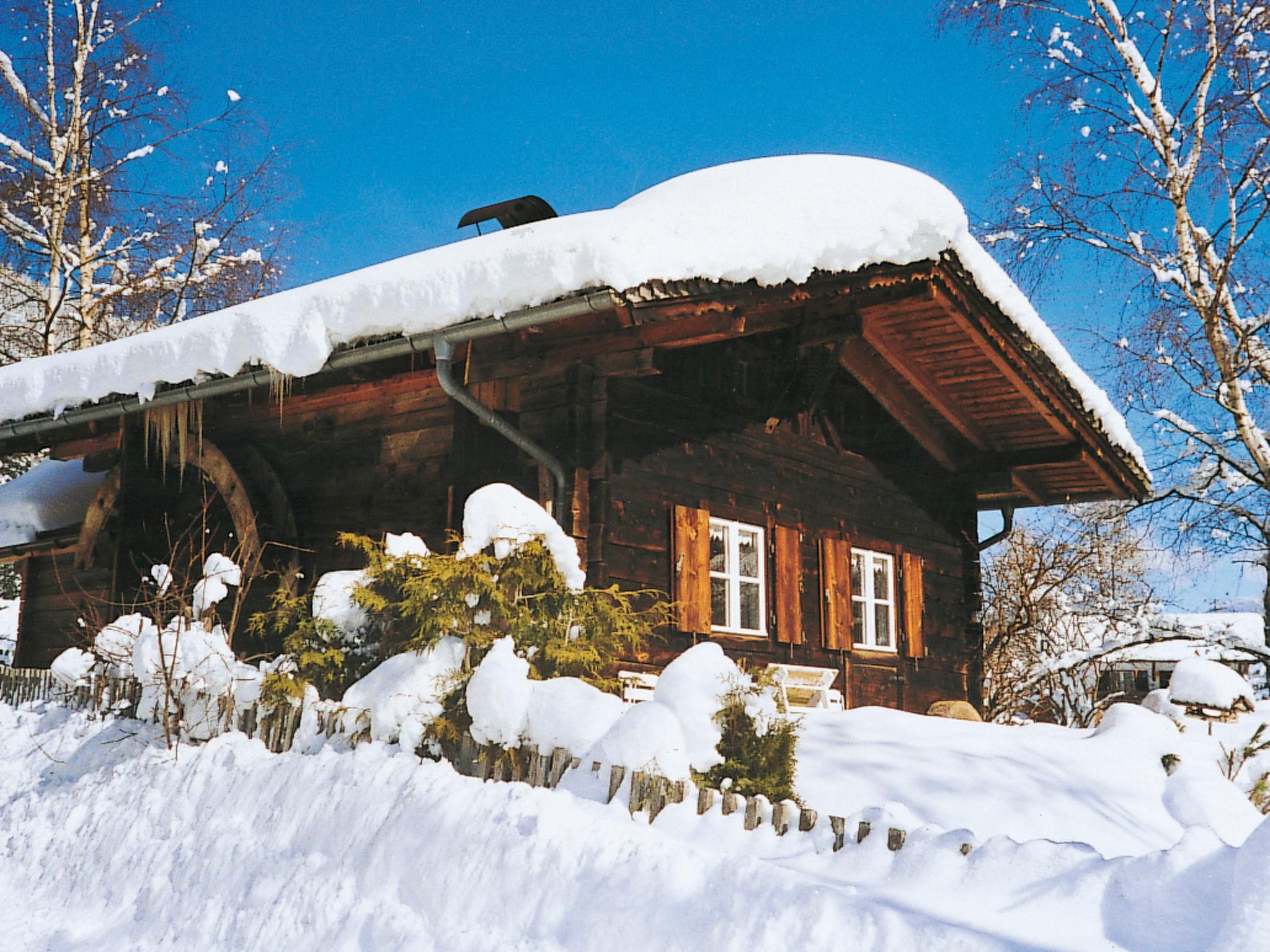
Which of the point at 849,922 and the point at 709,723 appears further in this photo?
the point at 709,723

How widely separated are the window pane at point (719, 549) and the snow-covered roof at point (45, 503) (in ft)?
22.8

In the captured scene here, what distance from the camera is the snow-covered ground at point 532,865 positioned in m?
3.51

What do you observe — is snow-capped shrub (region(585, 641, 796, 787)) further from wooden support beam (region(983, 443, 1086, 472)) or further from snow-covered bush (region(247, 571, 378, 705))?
wooden support beam (region(983, 443, 1086, 472))

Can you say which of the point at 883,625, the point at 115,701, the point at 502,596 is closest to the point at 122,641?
the point at 115,701

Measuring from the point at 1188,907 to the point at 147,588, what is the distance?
8.99m

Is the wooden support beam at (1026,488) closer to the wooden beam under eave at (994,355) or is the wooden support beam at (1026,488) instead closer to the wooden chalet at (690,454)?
the wooden chalet at (690,454)

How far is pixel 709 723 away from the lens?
5199 millimetres

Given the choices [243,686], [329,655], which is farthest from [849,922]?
[243,686]

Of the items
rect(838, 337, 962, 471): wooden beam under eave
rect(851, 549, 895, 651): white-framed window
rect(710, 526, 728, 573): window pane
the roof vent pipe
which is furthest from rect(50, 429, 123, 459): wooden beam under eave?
rect(851, 549, 895, 651): white-framed window

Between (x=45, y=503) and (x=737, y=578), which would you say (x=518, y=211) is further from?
(x=45, y=503)

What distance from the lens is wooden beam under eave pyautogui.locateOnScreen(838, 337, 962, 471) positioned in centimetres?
1073

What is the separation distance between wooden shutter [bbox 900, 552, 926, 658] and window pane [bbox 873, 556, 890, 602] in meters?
0.17

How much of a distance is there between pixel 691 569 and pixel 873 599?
10.2ft

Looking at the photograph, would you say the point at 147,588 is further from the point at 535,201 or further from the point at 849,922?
the point at 849,922
